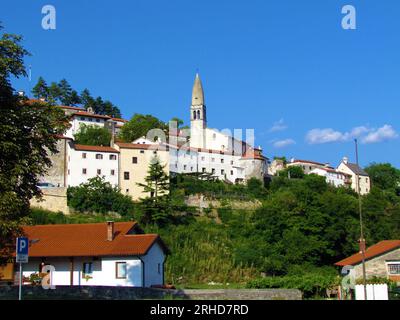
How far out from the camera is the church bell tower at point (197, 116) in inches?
4867

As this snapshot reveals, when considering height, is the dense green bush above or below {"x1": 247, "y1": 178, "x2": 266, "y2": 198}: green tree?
below

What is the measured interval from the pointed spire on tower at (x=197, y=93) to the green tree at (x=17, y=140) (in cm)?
11419

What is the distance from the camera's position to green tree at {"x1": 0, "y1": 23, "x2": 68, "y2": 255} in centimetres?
1868

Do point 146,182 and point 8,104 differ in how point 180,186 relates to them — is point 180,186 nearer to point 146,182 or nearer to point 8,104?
point 146,182

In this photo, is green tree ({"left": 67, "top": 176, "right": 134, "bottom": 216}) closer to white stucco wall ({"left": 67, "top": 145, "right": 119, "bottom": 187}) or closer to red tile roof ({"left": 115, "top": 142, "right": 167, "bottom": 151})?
white stucco wall ({"left": 67, "top": 145, "right": 119, "bottom": 187})

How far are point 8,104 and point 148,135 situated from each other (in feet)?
269

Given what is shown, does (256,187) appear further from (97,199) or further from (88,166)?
(97,199)

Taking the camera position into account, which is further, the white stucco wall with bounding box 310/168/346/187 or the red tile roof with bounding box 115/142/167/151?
the white stucco wall with bounding box 310/168/346/187

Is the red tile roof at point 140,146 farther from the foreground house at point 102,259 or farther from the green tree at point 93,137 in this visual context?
the foreground house at point 102,259

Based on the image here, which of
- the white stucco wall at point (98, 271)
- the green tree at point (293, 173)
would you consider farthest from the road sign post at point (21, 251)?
the green tree at point (293, 173)

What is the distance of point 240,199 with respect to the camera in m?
87.1

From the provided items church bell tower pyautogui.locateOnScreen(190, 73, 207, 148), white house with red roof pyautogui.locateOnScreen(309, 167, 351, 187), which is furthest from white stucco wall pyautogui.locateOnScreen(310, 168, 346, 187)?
church bell tower pyautogui.locateOnScreen(190, 73, 207, 148)

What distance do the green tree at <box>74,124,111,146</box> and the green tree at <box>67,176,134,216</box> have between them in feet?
67.2
